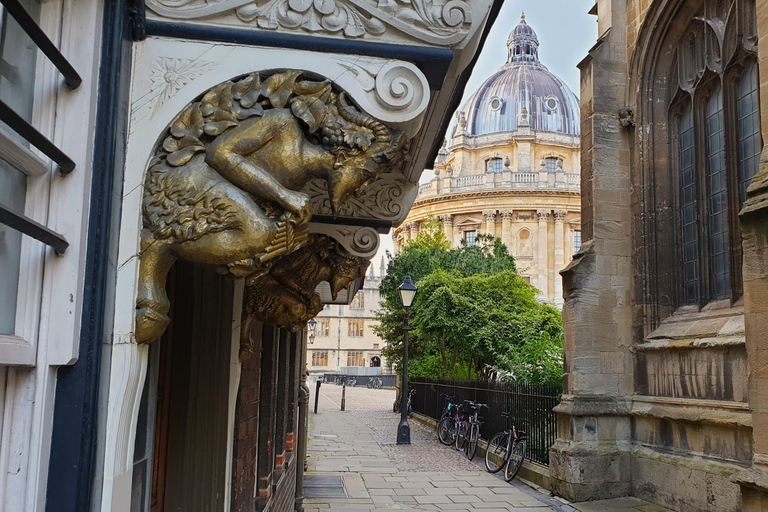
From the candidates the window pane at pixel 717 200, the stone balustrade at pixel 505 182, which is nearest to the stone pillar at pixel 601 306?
the window pane at pixel 717 200

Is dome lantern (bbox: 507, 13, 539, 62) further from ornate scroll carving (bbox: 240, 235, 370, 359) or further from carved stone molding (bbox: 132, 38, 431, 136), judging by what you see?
carved stone molding (bbox: 132, 38, 431, 136)

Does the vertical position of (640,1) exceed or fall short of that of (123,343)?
it exceeds it

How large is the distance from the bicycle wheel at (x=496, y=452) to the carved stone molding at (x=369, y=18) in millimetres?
12635

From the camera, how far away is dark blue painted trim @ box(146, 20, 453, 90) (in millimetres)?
2000

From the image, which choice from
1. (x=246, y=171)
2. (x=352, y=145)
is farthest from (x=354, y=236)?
(x=246, y=171)

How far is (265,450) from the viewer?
569 cm

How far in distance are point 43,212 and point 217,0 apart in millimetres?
760

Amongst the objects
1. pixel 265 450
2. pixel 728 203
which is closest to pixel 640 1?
pixel 728 203

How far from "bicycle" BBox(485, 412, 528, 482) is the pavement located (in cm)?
22

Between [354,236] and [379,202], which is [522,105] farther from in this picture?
[379,202]

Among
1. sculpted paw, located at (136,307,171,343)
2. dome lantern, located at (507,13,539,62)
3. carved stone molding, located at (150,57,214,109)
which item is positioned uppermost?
dome lantern, located at (507,13,539,62)

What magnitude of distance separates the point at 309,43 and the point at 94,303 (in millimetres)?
934

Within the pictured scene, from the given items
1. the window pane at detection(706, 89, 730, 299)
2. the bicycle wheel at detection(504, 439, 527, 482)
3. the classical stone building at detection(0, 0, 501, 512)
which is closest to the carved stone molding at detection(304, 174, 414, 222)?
the classical stone building at detection(0, 0, 501, 512)

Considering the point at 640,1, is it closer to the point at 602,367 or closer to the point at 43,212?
the point at 602,367
